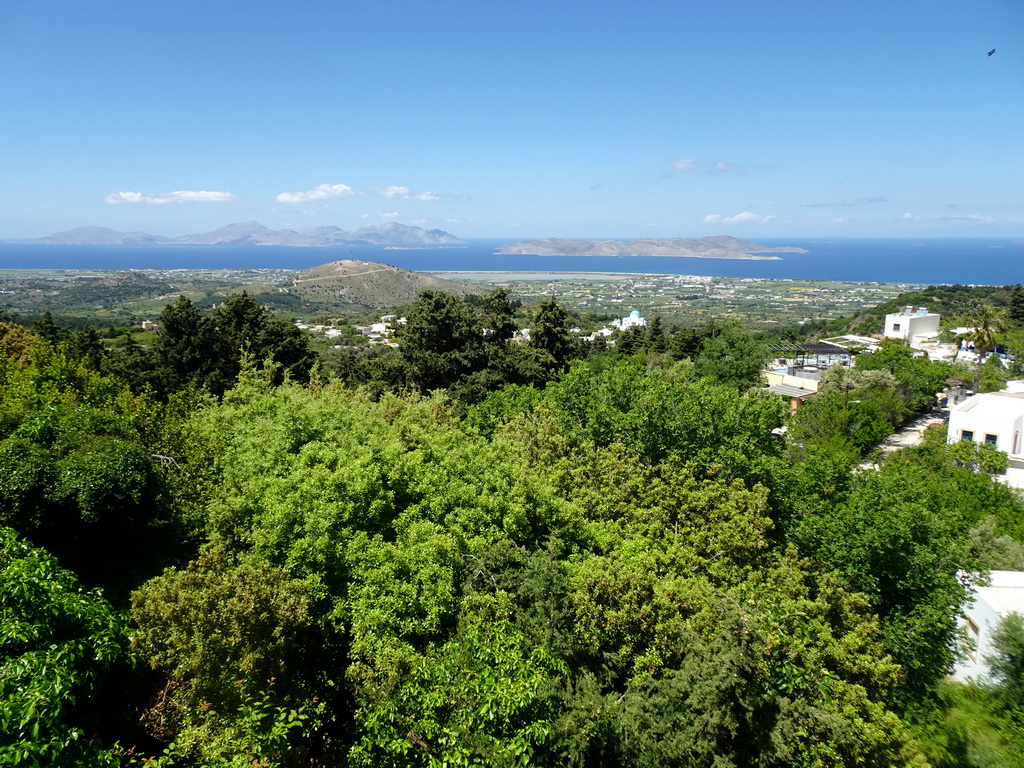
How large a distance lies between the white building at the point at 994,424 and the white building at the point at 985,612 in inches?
592

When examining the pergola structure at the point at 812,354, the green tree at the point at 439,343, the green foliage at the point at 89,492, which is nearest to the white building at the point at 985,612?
the green foliage at the point at 89,492

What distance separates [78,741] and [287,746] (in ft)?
7.59

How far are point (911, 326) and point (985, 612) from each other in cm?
5332

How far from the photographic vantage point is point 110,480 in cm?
940

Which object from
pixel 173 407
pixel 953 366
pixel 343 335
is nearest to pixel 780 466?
pixel 173 407

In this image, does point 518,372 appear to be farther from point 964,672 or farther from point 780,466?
point 964,672

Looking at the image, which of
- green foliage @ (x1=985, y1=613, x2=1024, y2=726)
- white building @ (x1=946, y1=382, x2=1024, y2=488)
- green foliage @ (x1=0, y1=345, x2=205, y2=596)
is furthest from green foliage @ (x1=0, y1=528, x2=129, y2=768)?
white building @ (x1=946, y1=382, x2=1024, y2=488)

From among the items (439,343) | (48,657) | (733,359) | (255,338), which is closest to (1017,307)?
(733,359)

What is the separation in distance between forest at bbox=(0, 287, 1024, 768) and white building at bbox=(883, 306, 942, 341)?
47641 mm

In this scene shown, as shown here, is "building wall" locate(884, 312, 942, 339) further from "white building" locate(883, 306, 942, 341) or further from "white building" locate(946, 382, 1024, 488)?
"white building" locate(946, 382, 1024, 488)

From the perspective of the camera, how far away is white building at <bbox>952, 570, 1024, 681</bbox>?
1163 centimetres

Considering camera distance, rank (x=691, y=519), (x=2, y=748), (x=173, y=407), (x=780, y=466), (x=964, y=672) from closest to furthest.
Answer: (x=2, y=748) → (x=691, y=519) → (x=964, y=672) → (x=780, y=466) → (x=173, y=407)

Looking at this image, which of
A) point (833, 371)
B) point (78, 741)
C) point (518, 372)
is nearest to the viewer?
point (78, 741)

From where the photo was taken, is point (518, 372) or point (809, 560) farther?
point (518, 372)
